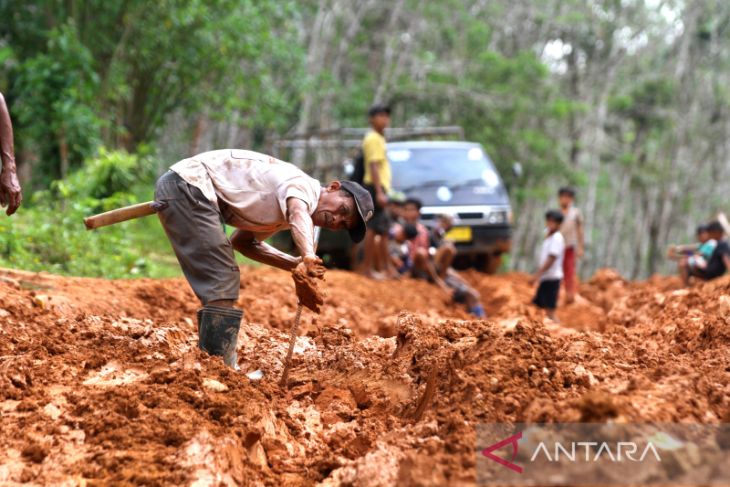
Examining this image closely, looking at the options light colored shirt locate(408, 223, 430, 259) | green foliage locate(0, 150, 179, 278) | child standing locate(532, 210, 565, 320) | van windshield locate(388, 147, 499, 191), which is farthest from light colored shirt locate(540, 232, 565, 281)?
green foliage locate(0, 150, 179, 278)

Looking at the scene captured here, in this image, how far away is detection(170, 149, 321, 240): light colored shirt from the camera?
461 cm

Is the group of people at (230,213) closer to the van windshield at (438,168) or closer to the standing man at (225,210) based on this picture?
the standing man at (225,210)

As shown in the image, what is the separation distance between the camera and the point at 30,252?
8117 mm

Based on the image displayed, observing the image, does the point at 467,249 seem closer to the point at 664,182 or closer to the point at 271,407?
the point at 271,407

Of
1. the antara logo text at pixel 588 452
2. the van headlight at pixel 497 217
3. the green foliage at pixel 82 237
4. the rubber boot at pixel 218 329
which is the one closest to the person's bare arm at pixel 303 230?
the rubber boot at pixel 218 329

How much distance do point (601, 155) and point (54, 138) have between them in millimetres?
25604

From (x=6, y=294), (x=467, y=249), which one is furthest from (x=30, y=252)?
(x=467, y=249)

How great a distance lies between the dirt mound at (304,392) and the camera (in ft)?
10.8

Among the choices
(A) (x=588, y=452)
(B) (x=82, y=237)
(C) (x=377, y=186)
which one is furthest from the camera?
(C) (x=377, y=186)

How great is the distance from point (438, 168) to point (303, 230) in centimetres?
940

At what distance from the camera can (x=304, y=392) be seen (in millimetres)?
4547

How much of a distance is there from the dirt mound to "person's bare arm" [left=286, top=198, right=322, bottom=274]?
0.71 metres

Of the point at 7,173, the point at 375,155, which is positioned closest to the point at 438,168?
the point at 375,155

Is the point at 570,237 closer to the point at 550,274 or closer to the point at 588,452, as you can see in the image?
the point at 550,274
